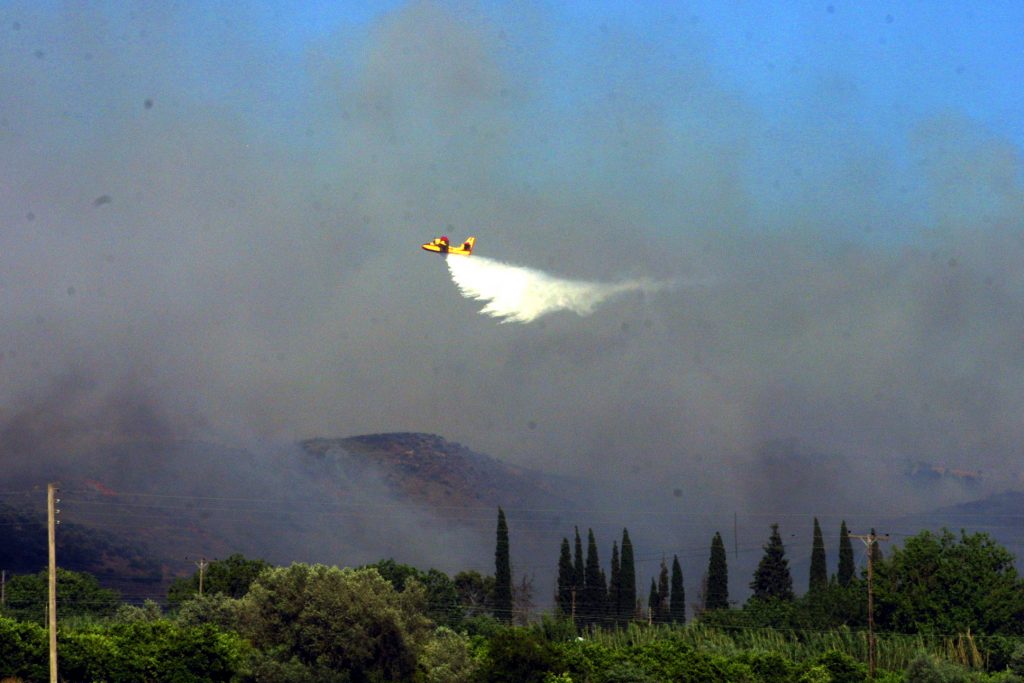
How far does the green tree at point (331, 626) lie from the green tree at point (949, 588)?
59.9m

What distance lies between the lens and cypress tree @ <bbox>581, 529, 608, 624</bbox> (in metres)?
170

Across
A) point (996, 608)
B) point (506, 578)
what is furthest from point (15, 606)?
point (996, 608)

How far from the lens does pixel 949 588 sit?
5305 inches

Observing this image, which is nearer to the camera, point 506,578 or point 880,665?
point 880,665

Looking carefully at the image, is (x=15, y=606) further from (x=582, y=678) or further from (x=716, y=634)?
(x=582, y=678)

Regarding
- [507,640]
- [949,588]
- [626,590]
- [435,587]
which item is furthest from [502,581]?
[507,640]

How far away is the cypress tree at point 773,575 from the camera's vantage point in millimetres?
174500

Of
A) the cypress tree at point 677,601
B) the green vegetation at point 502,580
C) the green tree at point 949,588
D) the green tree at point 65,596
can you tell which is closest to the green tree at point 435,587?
the green vegetation at point 502,580

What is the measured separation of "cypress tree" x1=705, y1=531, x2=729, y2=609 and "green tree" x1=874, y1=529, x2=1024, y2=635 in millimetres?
31120

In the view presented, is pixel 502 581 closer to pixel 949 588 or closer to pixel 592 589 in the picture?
pixel 592 589

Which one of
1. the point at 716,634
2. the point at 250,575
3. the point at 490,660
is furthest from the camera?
the point at 250,575

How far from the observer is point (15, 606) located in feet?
603

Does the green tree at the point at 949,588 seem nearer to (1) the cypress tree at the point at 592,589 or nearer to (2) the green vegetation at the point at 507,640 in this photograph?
(2) the green vegetation at the point at 507,640

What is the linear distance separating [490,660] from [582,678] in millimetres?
6894
